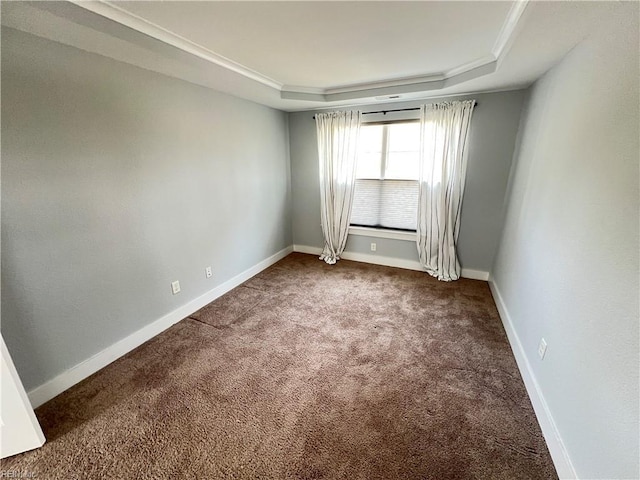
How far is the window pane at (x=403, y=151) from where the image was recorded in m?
3.32

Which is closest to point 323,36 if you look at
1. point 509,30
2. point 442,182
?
point 509,30

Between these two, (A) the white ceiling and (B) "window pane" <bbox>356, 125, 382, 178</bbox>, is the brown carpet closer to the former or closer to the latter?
(B) "window pane" <bbox>356, 125, 382, 178</bbox>

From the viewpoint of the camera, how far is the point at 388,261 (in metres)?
3.83

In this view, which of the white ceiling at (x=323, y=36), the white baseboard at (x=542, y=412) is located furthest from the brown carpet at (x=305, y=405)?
the white ceiling at (x=323, y=36)

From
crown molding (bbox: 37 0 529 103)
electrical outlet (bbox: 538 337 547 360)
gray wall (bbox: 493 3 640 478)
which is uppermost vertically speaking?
crown molding (bbox: 37 0 529 103)

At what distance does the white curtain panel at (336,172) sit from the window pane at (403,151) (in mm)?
460

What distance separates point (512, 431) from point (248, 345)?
1.83m

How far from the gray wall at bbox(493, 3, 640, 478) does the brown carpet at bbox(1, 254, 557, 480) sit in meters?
0.40

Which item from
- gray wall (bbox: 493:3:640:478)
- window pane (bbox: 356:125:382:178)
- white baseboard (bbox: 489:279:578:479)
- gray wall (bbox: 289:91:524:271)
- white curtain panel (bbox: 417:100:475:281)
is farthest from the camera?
window pane (bbox: 356:125:382:178)

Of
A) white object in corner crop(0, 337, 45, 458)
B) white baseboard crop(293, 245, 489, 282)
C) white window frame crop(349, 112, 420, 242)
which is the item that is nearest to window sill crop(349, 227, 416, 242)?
white window frame crop(349, 112, 420, 242)

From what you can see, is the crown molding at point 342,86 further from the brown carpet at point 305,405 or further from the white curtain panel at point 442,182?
the brown carpet at point 305,405

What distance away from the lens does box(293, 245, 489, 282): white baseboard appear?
335cm

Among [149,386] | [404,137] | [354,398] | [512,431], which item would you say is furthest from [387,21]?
[149,386]

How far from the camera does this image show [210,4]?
4.55 ft
